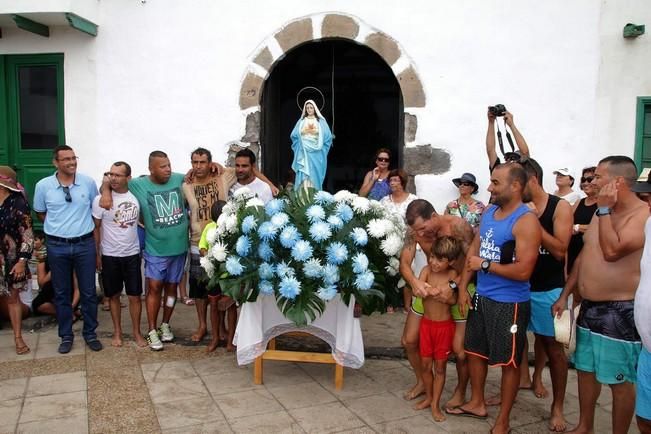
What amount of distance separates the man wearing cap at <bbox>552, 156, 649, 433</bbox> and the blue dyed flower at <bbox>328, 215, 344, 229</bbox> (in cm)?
151

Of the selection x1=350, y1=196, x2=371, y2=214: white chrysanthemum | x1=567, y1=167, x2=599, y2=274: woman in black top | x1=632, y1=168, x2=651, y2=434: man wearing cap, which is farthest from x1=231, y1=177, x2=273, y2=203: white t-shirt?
x1=632, y1=168, x2=651, y2=434: man wearing cap

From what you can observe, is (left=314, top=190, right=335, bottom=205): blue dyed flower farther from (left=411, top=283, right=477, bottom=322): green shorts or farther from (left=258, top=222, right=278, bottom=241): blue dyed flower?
(left=411, top=283, right=477, bottom=322): green shorts

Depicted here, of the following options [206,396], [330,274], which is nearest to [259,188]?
[330,274]

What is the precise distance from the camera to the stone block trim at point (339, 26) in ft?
20.8

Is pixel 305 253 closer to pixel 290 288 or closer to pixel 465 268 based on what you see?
pixel 290 288

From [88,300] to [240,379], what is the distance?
166cm

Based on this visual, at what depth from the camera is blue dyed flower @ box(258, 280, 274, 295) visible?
3795 millimetres

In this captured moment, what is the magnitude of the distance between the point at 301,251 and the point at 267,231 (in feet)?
0.87

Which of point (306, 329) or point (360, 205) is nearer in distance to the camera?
point (360, 205)

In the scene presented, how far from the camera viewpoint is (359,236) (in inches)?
150

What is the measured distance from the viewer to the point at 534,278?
3.69 meters

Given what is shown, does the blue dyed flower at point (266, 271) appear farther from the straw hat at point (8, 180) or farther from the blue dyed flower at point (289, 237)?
the straw hat at point (8, 180)

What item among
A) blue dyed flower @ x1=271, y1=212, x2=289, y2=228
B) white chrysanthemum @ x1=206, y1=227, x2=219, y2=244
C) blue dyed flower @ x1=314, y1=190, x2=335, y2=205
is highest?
blue dyed flower @ x1=314, y1=190, x2=335, y2=205

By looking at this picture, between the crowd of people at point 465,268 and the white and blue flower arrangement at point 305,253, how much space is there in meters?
0.26
